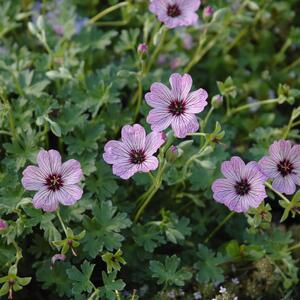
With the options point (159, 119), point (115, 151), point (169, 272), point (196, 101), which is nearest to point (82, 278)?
point (169, 272)

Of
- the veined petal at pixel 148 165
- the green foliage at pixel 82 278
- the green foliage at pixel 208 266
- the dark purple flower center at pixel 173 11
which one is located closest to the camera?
the veined petal at pixel 148 165

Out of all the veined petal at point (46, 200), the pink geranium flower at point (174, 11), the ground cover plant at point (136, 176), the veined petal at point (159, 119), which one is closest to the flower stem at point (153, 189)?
the ground cover plant at point (136, 176)

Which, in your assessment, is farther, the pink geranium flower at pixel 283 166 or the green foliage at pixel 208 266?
the green foliage at pixel 208 266

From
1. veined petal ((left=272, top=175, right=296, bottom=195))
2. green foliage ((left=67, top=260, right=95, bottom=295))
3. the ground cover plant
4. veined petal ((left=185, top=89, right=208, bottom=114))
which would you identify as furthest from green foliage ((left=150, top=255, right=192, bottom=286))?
veined petal ((left=185, top=89, right=208, bottom=114))

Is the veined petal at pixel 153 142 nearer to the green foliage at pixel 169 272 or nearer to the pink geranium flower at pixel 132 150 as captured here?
the pink geranium flower at pixel 132 150

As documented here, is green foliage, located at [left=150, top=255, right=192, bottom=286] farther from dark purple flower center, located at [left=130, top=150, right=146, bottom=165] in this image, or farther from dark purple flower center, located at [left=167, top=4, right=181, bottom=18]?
dark purple flower center, located at [left=167, top=4, right=181, bottom=18]

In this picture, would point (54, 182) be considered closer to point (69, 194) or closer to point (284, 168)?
point (69, 194)
